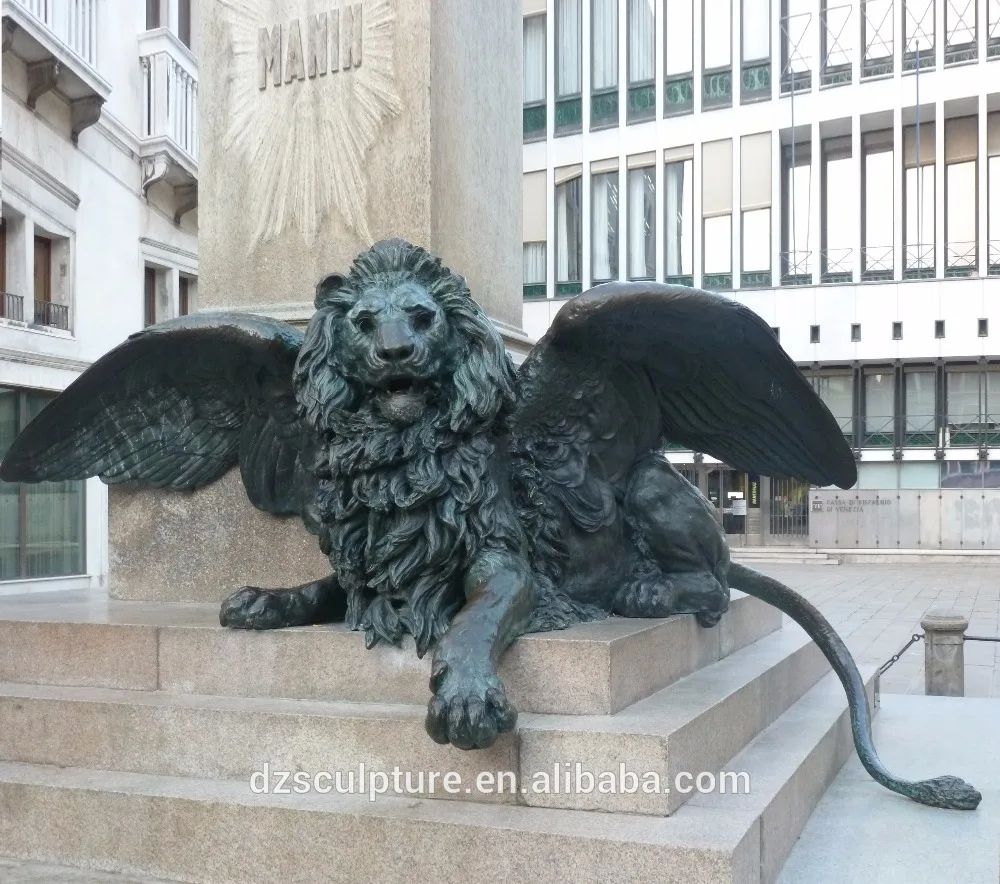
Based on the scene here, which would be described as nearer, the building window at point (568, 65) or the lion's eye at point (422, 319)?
the lion's eye at point (422, 319)

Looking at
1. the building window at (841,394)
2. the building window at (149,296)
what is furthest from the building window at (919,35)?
the building window at (149,296)

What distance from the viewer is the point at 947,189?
26.7 meters

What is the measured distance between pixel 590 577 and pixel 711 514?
589 mm

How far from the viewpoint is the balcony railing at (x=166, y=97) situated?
591 inches

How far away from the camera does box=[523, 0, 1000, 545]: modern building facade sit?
26.3 m

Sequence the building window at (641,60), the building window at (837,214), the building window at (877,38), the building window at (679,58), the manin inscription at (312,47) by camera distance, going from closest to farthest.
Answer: the manin inscription at (312,47)
the building window at (877,38)
the building window at (837,214)
the building window at (679,58)
the building window at (641,60)

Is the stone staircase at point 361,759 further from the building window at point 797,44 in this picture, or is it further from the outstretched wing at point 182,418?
the building window at point 797,44

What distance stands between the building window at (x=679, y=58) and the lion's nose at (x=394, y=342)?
26.3m

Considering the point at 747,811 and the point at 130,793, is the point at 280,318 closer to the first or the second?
the point at 130,793

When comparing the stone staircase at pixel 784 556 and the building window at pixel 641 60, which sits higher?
the building window at pixel 641 60

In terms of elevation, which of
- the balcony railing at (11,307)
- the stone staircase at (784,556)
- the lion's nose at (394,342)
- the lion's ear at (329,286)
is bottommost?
the stone staircase at (784,556)

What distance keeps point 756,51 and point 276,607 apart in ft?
87.3

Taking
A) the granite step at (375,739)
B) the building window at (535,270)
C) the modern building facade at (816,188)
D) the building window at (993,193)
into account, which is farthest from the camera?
the building window at (535,270)

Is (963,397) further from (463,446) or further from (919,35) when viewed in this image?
(463,446)
